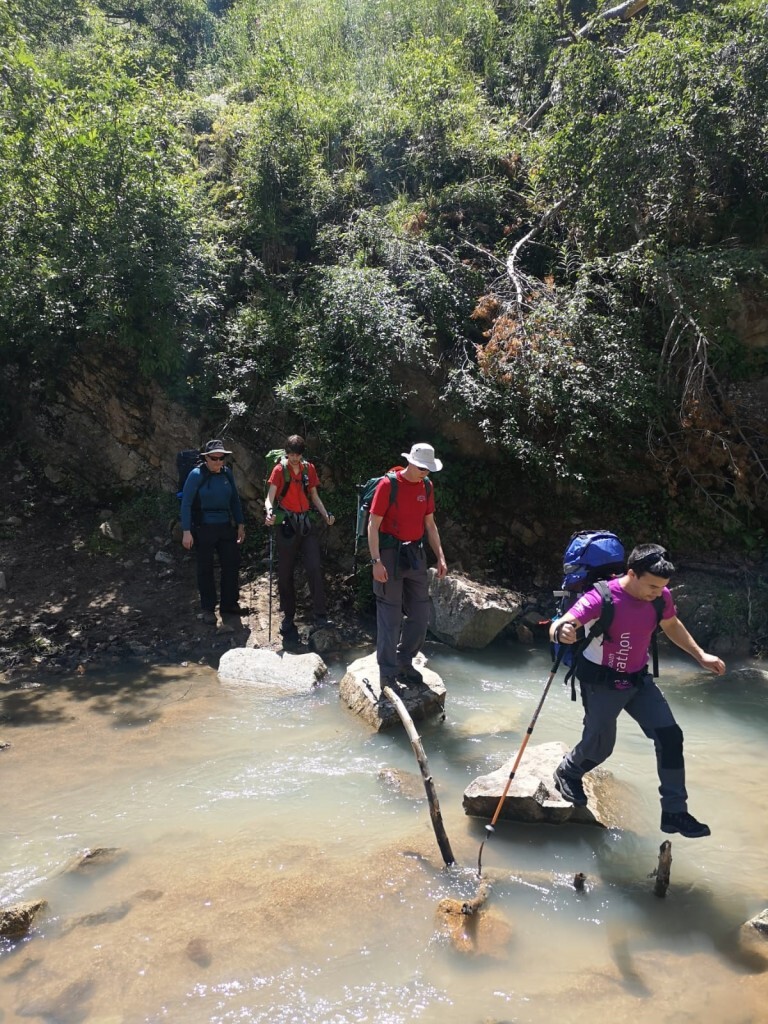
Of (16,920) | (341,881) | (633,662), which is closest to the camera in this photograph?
(16,920)

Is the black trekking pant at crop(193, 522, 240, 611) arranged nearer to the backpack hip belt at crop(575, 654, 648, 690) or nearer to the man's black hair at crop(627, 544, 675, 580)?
the backpack hip belt at crop(575, 654, 648, 690)

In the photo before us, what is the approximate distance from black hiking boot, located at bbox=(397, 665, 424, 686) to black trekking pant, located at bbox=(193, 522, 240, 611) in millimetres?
3293

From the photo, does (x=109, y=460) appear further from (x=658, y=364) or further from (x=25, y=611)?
(x=658, y=364)

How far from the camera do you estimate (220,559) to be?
29.5ft

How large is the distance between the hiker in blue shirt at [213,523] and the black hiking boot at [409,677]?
317cm

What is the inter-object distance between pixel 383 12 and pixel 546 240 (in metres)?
10.6

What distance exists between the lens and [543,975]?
3379 millimetres

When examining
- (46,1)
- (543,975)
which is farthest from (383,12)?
(543,975)

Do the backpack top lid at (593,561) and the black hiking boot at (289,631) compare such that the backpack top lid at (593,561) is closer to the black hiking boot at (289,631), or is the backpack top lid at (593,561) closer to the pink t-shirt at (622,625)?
the pink t-shirt at (622,625)

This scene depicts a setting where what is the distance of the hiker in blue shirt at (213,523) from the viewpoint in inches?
338

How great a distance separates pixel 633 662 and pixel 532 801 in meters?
1.22

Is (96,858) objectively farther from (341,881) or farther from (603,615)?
(603,615)

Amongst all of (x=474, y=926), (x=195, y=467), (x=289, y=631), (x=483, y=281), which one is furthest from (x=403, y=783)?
(x=483, y=281)

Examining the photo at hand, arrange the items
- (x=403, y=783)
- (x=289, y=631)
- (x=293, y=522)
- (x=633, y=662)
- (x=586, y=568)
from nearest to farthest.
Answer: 1. (x=633, y=662)
2. (x=586, y=568)
3. (x=403, y=783)
4. (x=293, y=522)
5. (x=289, y=631)
